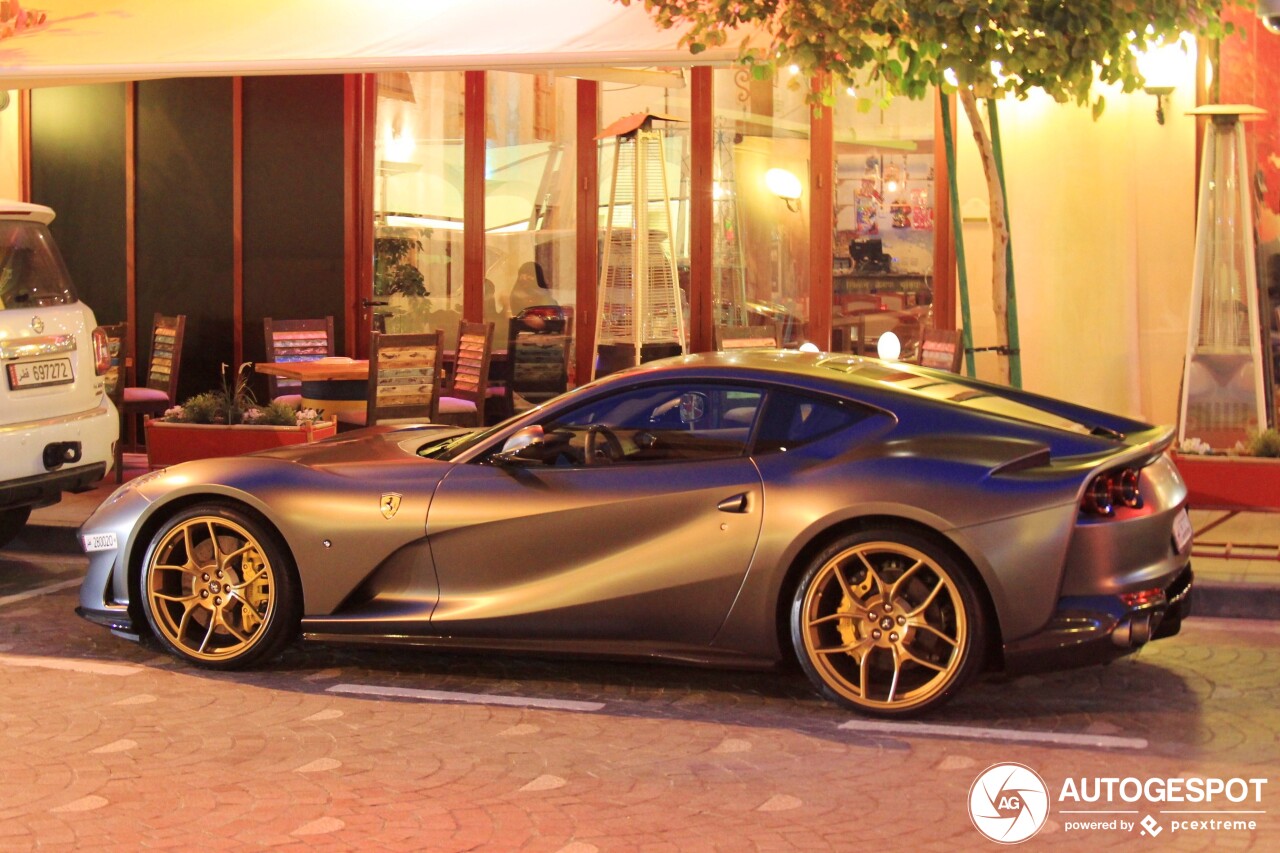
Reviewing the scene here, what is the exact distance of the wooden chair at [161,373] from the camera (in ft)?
41.0

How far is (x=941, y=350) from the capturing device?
417 inches

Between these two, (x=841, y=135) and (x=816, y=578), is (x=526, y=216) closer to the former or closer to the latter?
(x=841, y=135)

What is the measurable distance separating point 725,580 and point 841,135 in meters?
8.19

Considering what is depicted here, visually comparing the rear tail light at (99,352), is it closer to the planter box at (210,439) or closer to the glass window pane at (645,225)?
the planter box at (210,439)

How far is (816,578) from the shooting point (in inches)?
231

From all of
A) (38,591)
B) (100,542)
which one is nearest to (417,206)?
(38,591)

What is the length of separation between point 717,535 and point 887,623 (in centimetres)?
70

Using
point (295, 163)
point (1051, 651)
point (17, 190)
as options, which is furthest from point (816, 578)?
point (17, 190)

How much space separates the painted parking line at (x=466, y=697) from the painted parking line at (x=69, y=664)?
0.97 m

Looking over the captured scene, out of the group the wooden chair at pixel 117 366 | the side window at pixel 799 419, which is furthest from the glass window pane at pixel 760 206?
the side window at pixel 799 419

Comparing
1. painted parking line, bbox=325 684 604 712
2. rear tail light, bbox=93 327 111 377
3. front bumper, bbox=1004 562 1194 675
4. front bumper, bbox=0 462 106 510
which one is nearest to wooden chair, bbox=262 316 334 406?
rear tail light, bbox=93 327 111 377

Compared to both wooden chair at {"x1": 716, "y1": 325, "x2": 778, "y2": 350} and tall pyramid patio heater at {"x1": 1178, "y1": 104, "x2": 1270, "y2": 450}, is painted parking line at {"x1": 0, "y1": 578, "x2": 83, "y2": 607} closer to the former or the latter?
wooden chair at {"x1": 716, "y1": 325, "x2": 778, "y2": 350}

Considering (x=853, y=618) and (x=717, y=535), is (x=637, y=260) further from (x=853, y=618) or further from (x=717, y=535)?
(x=853, y=618)

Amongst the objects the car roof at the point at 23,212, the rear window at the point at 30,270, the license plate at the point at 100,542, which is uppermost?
the car roof at the point at 23,212
